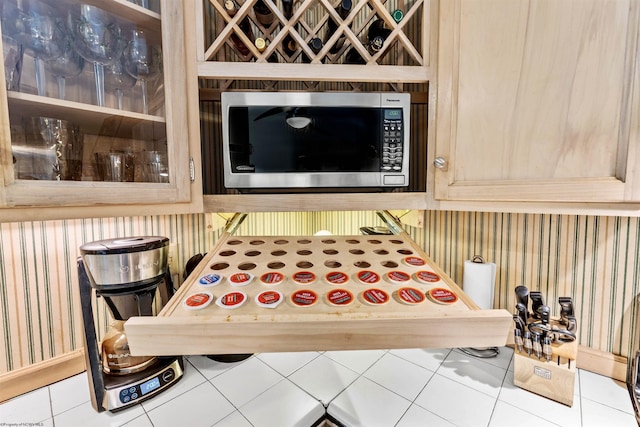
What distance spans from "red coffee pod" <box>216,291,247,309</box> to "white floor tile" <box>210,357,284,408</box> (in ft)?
1.28

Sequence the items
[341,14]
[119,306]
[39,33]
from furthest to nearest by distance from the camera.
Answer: [341,14]
[119,306]
[39,33]

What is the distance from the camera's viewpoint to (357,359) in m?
1.00

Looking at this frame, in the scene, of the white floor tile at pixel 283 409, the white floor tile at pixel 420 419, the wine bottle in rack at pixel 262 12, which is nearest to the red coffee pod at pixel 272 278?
the white floor tile at pixel 283 409

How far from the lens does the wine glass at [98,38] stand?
728mm

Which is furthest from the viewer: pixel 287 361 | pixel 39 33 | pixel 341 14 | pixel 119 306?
pixel 287 361

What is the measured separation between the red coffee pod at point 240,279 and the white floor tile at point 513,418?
0.73 metres

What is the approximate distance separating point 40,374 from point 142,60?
1019 mm

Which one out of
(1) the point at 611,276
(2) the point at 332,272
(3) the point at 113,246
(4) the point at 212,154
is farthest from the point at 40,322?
(1) the point at 611,276

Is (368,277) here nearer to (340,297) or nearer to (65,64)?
(340,297)

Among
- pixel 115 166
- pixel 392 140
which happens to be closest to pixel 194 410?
pixel 115 166

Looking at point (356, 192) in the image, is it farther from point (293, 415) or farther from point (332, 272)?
point (293, 415)

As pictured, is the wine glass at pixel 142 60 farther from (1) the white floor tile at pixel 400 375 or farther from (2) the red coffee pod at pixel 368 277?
(1) the white floor tile at pixel 400 375

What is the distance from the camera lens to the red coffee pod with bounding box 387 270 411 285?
0.68 m

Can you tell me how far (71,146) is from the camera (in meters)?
0.72
